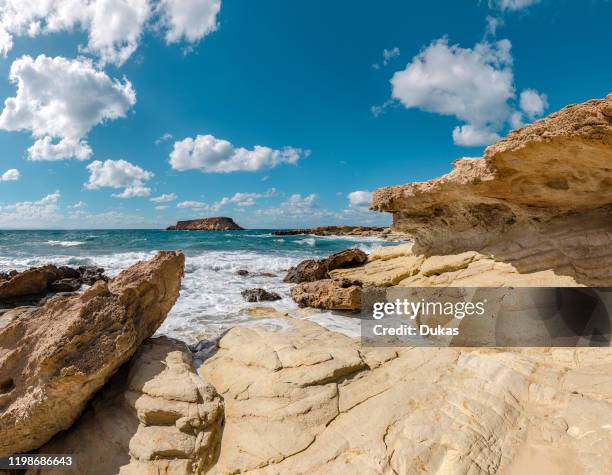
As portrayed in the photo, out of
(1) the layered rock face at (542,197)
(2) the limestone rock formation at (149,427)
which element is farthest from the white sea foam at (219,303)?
(1) the layered rock face at (542,197)

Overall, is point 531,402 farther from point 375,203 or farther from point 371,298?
point 375,203

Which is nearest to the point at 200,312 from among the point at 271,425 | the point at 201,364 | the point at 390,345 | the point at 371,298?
the point at 201,364

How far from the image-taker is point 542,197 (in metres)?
6.30

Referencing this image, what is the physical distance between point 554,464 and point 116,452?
404cm

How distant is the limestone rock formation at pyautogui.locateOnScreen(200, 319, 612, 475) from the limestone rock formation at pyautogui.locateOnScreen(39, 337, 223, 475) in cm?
24

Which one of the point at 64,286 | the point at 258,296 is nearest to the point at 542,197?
the point at 258,296

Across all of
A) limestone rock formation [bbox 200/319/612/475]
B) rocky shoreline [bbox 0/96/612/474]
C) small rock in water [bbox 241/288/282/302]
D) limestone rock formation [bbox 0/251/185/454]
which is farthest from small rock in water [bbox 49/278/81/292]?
limestone rock formation [bbox 200/319/612/475]

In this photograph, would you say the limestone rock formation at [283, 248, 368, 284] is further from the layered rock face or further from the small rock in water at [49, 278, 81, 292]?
the small rock in water at [49, 278, 81, 292]

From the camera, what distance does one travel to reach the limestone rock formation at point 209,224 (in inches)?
4040

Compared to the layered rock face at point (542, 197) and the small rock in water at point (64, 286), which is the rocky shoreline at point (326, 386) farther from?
the small rock in water at point (64, 286)

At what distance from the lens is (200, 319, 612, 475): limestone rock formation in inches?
111

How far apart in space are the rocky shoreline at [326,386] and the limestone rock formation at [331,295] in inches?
101

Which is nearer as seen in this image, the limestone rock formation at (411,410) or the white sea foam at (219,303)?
the limestone rock formation at (411,410)

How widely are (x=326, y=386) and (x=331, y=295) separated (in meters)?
5.05
